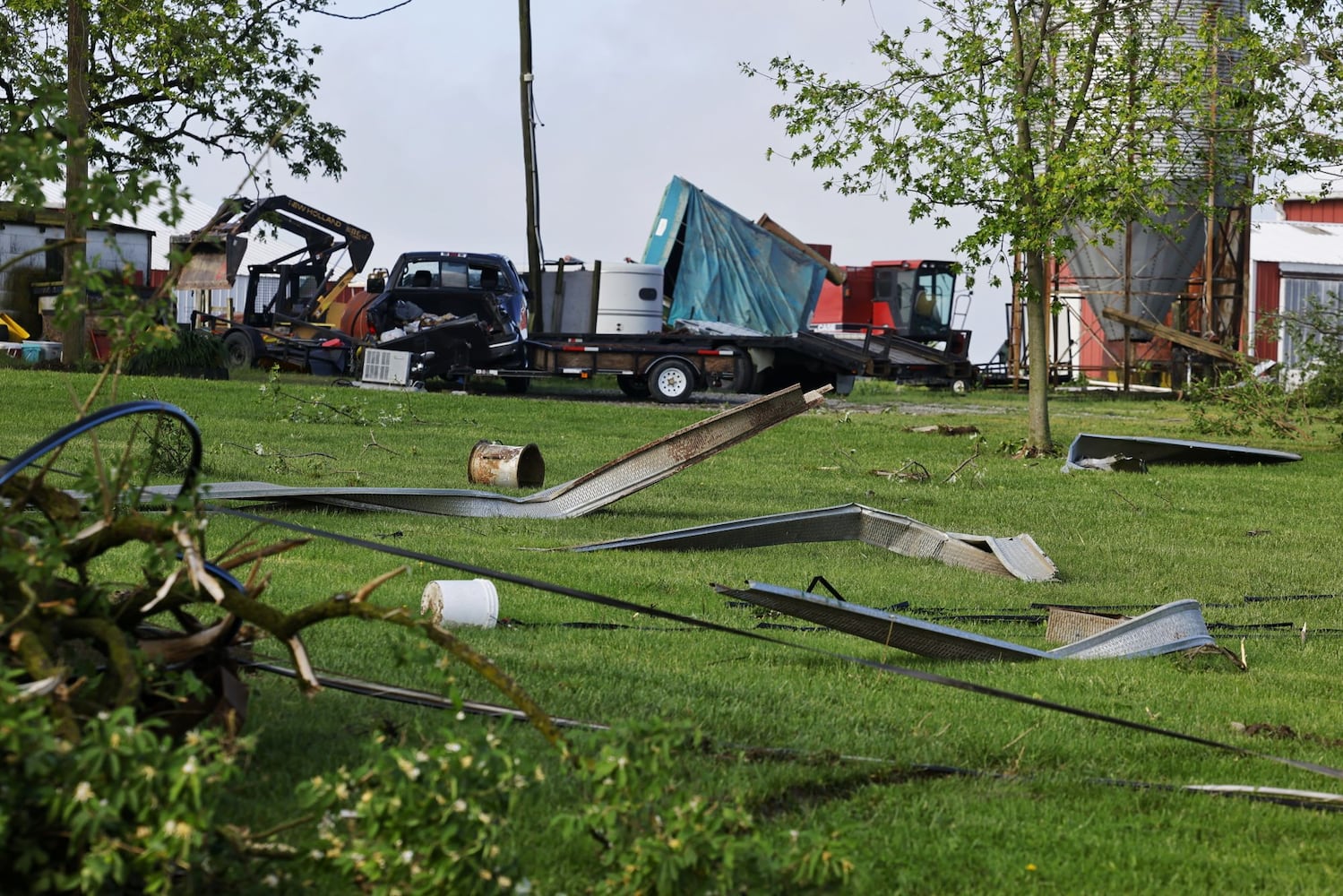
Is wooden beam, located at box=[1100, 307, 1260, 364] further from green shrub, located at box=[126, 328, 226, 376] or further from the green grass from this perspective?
green shrub, located at box=[126, 328, 226, 376]

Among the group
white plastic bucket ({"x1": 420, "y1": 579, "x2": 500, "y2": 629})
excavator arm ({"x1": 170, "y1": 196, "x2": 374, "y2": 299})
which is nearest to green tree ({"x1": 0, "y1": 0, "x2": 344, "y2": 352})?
excavator arm ({"x1": 170, "y1": 196, "x2": 374, "y2": 299})

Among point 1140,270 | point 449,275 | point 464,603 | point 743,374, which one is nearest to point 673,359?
point 743,374

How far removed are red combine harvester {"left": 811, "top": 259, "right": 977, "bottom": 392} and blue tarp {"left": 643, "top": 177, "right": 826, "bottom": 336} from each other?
225 centimetres

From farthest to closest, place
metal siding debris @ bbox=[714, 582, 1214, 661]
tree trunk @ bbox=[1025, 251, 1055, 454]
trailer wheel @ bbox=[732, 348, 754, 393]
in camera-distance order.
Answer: trailer wheel @ bbox=[732, 348, 754, 393], tree trunk @ bbox=[1025, 251, 1055, 454], metal siding debris @ bbox=[714, 582, 1214, 661]

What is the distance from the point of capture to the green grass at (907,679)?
12.0ft

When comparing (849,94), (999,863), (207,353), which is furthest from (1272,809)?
(207,353)

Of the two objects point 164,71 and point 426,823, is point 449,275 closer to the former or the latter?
point 164,71

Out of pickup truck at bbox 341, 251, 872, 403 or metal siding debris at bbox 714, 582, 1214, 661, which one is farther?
pickup truck at bbox 341, 251, 872, 403

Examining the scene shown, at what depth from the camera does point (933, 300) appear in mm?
36000

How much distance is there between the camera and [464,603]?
18.9ft

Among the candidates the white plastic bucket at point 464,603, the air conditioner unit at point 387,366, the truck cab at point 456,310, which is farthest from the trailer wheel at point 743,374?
the white plastic bucket at point 464,603

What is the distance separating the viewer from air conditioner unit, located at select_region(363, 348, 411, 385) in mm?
24203

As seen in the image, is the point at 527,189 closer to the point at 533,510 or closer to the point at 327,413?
the point at 327,413

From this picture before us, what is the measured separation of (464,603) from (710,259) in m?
26.6
